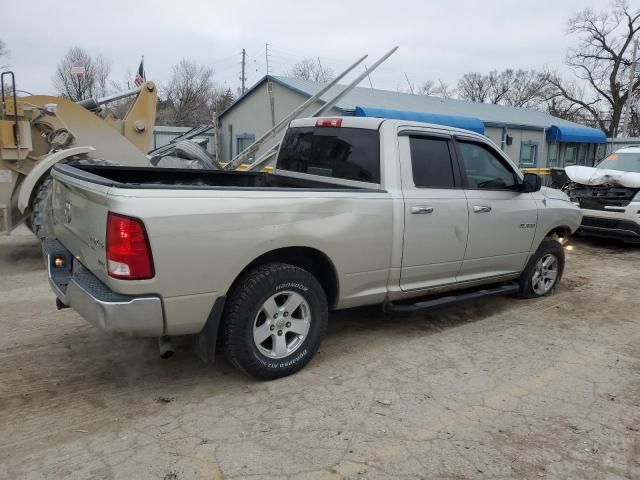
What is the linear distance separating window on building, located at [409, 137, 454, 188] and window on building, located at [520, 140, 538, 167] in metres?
16.3

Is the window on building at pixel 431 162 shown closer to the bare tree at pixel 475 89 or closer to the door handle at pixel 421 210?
the door handle at pixel 421 210

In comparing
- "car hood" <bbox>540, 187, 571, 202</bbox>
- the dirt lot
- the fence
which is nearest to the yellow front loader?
the dirt lot

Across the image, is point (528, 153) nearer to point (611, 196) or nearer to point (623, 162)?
point (623, 162)

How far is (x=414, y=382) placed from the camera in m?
3.85

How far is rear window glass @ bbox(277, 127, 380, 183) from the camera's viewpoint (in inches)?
173

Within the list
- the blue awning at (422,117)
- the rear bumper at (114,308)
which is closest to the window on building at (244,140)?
the blue awning at (422,117)

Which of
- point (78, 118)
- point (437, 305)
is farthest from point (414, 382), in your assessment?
point (78, 118)

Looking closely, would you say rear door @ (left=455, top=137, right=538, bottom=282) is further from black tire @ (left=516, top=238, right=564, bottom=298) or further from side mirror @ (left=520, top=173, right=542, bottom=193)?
black tire @ (left=516, top=238, right=564, bottom=298)

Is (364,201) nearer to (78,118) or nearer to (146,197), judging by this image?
(146,197)

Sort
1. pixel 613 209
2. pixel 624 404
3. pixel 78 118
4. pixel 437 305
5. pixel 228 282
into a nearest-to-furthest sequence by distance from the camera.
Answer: pixel 228 282 < pixel 624 404 < pixel 437 305 < pixel 78 118 < pixel 613 209

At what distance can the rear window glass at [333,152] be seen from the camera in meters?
4.40

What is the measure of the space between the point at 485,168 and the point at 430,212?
109 cm

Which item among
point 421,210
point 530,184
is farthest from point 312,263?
point 530,184

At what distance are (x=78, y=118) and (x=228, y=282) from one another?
5671mm
